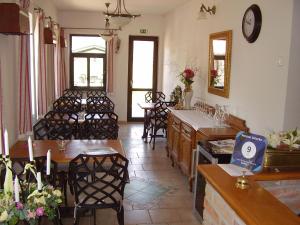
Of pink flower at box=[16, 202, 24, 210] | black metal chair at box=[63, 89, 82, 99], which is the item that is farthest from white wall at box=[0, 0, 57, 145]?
black metal chair at box=[63, 89, 82, 99]

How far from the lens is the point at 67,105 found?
6.88 metres

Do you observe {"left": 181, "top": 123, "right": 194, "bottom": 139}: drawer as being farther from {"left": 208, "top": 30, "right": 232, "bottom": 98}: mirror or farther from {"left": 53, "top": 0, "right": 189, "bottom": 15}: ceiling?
{"left": 53, "top": 0, "right": 189, "bottom": 15}: ceiling

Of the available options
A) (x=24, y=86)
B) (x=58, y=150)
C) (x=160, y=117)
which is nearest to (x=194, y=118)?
(x=160, y=117)

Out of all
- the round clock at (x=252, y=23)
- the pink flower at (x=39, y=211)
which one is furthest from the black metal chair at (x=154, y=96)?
the pink flower at (x=39, y=211)

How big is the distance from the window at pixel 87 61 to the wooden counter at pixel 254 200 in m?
7.24

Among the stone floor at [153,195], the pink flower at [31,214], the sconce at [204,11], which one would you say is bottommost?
the stone floor at [153,195]

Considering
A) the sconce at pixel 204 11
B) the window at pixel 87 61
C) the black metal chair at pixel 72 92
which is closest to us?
the sconce at pixel 204 11

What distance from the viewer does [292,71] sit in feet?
10.6

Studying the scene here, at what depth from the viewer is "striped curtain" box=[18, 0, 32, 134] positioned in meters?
4.30

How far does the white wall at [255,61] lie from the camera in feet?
10.9

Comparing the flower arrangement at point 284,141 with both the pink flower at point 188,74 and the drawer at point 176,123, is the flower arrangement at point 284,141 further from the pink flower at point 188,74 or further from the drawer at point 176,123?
the pink flower at point 188,74

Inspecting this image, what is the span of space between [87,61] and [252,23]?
587cm

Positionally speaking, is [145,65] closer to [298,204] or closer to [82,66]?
[82,66]

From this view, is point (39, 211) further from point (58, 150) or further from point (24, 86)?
point (24, 86)
